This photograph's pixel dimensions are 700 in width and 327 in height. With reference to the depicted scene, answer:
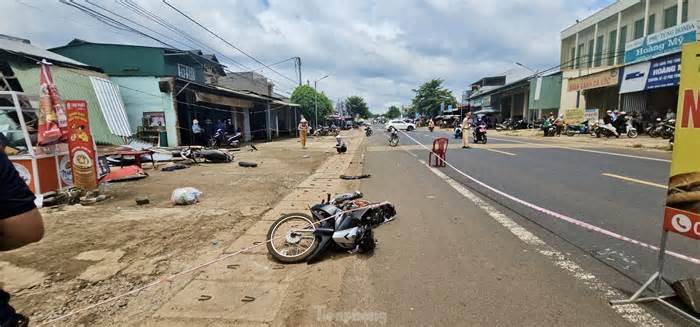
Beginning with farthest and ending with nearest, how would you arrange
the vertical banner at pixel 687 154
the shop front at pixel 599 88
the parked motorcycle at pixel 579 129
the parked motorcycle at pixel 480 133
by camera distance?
1. the parked motorcycle at pixel 579 129
2. the shop front at pixel 599 88
3. the parked motorcycle at pixel 480 133
4. the vertical banner at pixel 687 154

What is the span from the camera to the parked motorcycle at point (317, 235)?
416 centimetres

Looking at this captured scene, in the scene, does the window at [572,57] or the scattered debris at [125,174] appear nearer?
the scattered debris at [125,174]

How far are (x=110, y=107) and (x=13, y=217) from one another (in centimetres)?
1600

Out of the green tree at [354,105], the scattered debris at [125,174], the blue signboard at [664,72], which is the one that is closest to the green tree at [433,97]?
the green tree at [354,105]

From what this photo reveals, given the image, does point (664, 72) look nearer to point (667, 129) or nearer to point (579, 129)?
point (667, 129)

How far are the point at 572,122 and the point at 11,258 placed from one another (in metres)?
33.7

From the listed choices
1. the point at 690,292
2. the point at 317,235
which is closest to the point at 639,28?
the point at 690,292

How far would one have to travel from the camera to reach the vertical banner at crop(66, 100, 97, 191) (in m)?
7.68

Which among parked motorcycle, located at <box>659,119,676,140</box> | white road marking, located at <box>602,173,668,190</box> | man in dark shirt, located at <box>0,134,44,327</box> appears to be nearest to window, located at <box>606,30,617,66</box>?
parked motorcycle, located at <box>659,119,676,140</box>

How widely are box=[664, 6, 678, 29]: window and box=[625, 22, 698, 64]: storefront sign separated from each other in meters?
3.81

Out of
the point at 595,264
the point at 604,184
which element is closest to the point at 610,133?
the point at 604,184

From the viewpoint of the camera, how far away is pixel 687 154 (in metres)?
2.81

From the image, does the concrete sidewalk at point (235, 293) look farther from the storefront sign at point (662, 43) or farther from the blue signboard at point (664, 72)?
the storefront sign at point (662, 43)

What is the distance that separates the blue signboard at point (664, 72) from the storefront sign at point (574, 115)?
6779 mm
